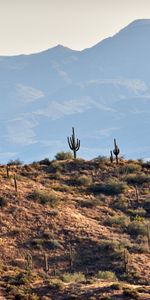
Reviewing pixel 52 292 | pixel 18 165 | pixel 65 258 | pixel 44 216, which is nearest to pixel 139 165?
pixel 18 165

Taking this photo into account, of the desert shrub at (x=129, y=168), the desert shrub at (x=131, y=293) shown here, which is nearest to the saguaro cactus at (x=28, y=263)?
the desert shrub at (x=131, y=293)

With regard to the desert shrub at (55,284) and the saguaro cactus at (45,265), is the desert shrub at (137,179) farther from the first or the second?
the desert shrub at (55,284)

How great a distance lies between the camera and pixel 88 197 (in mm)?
50000

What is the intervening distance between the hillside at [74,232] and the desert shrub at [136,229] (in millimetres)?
61

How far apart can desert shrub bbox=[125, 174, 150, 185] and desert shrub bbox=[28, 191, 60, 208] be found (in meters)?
9.30

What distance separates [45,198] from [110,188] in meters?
7.01

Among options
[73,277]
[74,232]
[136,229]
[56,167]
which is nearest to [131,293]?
[73,277]

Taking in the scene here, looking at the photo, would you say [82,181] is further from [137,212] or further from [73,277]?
[73,277]

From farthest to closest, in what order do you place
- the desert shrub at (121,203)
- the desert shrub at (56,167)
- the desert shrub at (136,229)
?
the desert shrub at (56,167)
the desert shrub at (121,203)
the desert shrub at (136,229)

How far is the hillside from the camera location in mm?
33000

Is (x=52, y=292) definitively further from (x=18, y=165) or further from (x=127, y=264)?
(x=18, y=165)

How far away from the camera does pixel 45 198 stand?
46.6 meters

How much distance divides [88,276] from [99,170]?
2095cm

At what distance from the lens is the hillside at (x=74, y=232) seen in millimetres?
33000
